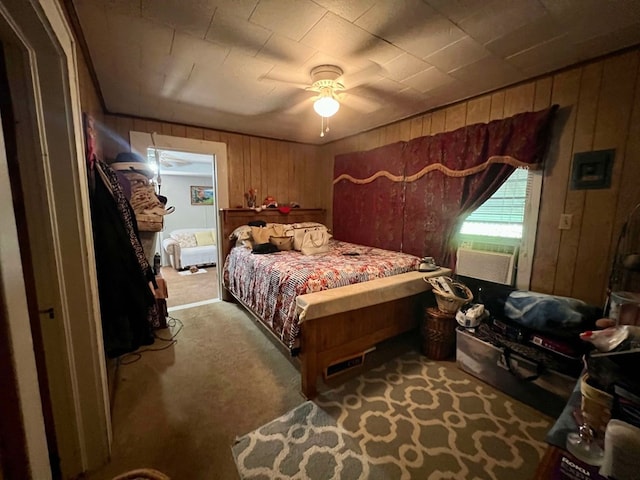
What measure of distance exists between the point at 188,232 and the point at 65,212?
16.4ft

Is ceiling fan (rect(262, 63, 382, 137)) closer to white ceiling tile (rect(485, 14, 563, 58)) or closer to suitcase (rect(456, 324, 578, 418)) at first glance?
white ceiling tile (rect(485, 14, 563, 58))

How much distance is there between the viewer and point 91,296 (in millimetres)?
1228

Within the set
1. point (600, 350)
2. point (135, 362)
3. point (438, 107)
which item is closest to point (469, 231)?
point (438, 107)

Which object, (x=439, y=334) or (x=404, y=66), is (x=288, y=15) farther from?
(x=439, y=334)

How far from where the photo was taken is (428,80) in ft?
6.96

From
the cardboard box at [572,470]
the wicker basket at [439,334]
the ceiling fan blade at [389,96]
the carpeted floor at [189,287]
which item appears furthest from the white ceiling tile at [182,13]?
the carpeted floor at [189,287]

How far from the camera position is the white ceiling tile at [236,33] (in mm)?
1432

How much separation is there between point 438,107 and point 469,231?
1306 millimetres

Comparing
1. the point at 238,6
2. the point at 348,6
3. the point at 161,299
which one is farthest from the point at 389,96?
the point at 161,299

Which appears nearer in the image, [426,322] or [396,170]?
[426,322]

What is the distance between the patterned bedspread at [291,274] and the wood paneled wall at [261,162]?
111cm

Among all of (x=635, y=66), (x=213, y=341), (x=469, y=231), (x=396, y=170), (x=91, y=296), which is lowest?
(x=213, y=341)

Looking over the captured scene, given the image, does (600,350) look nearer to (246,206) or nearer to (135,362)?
(135,362)

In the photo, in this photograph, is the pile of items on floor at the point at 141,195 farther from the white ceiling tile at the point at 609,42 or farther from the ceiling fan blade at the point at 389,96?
the white ceiling tile at the point at 609,42
